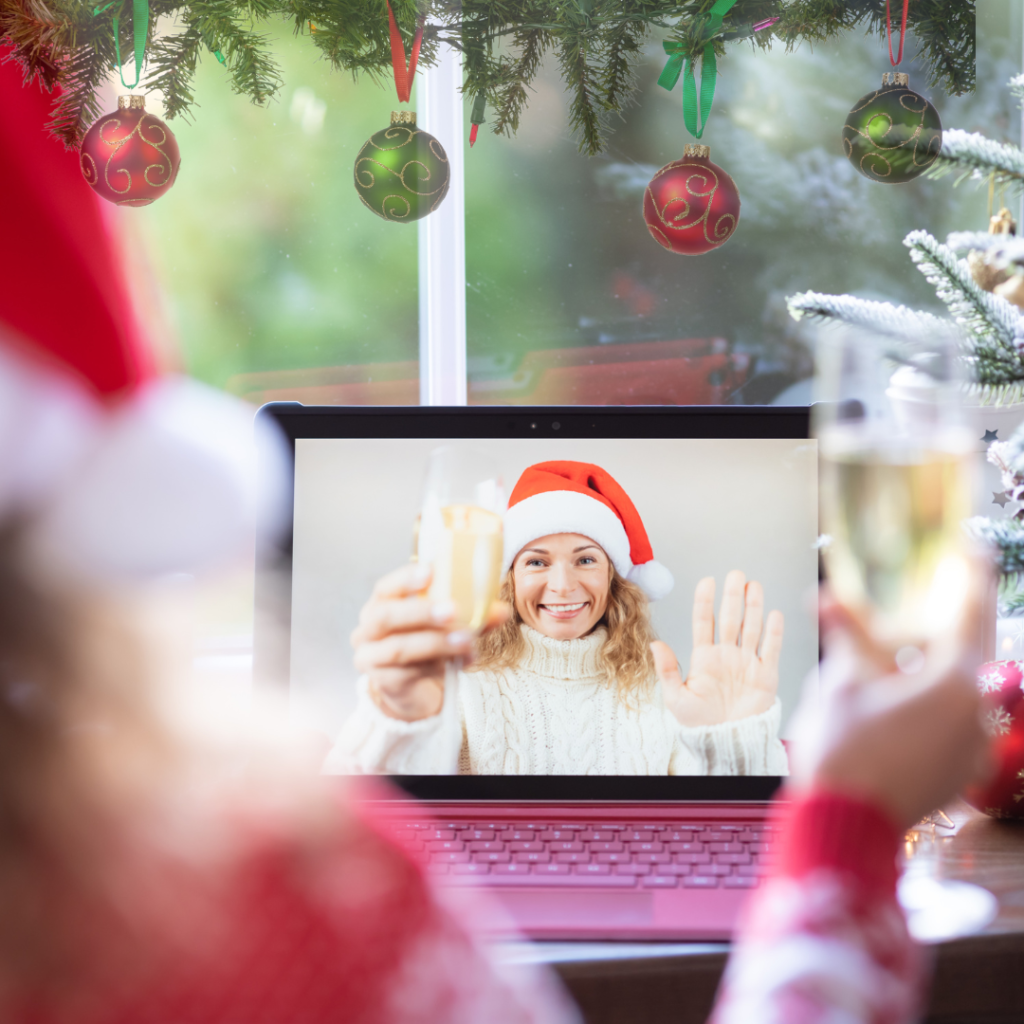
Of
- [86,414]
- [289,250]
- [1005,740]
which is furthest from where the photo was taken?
[289,250]

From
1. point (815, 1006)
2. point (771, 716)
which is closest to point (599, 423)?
point (771, 716)

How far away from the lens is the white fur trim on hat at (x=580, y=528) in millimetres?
868

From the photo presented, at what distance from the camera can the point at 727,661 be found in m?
0.86

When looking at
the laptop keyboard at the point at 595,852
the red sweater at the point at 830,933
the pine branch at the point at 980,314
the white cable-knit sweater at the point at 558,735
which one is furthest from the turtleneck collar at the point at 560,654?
the red sweater at the point at 830,933

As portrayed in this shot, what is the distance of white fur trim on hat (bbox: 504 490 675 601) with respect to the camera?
2.85 ft

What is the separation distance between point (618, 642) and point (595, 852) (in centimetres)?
18

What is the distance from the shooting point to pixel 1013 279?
718 mm

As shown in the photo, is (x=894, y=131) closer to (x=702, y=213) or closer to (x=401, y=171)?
(x=702, y=213)

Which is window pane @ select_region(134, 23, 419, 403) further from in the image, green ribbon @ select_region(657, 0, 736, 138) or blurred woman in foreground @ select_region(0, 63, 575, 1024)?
blurred woman in foreground @ select_region(0, 63, 575, 1024)

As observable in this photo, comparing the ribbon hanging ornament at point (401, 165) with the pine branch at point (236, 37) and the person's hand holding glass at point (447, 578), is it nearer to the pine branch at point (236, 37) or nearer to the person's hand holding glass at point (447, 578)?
the pine branch at point (236, 37)

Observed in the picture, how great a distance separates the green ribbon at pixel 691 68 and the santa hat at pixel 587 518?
0.42 meters

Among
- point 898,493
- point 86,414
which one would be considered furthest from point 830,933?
point 86,414

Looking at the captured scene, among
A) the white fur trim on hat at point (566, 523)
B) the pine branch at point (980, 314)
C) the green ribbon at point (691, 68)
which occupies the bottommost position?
the white fur trim on hat at point (566, 523)

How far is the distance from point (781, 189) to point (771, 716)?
2.85 ft
